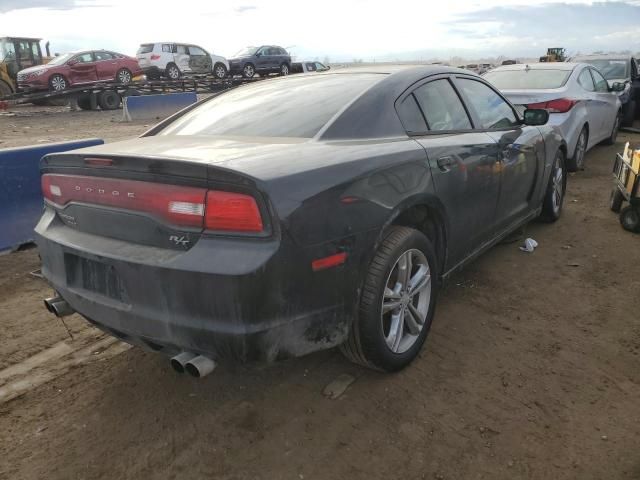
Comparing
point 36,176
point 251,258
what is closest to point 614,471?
point 251,258

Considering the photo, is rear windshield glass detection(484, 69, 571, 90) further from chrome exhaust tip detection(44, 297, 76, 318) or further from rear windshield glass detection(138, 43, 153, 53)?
rear windshield glass detection(138, 43, 153, 53)

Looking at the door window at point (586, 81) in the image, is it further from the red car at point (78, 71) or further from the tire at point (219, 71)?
the tire at point (219, 71)

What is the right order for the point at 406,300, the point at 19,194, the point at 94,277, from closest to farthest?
the point at 94,277 < the point at 406,300 < the point at 19,194

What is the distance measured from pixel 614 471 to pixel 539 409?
431 mm

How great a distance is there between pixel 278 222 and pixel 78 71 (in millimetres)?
21600

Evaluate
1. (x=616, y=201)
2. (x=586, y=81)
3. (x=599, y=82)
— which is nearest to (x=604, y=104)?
(x=599, y=82)

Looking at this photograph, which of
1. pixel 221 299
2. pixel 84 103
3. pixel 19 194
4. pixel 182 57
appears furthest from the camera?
pixel 182 57

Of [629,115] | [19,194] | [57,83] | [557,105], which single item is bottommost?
[629,115]

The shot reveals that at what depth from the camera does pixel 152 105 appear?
57.3 feet

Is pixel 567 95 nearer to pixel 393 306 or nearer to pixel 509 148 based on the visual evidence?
pixel 509 148

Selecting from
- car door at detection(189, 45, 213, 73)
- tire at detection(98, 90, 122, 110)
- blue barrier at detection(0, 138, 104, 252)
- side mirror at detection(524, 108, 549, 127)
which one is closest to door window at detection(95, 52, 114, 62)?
tire at detection(98, 90, 122, 110)

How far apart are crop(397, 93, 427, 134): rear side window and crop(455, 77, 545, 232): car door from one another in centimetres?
70

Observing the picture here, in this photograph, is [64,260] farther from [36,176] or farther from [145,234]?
[36,176]

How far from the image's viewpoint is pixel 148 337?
2248 mm
